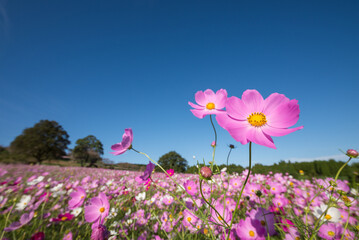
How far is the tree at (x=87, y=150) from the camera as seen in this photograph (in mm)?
27703

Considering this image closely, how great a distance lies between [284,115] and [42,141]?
108ft

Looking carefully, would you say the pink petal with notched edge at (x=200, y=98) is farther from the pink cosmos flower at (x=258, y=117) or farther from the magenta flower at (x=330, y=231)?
the magenta flower at (x=330, y=231)

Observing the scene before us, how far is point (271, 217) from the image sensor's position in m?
1.00

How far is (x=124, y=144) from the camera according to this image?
0.86 m

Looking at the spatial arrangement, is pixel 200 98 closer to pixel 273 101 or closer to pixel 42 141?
pixel 273 101

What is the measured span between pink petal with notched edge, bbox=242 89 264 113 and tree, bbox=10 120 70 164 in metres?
31.5

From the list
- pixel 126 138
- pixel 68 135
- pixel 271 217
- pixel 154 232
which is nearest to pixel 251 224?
pixel 271 217

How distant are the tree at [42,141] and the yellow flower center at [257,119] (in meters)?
31.5

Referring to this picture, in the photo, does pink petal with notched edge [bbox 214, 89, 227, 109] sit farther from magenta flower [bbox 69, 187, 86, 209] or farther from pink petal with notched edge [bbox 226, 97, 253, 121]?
magenta flower [bbox 69, 187, 86, 209]

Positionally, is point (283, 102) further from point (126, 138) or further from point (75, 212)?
point (75, 212)

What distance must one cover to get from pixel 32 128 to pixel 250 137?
3435cm

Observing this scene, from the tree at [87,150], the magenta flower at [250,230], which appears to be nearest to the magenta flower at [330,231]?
the magenta flower at [250,230]

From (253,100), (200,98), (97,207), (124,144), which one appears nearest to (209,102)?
(200,98)

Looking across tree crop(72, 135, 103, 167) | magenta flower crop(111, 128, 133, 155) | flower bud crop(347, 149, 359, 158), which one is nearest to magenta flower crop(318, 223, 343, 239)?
flower bud crop(347, 149, 359, 158)
